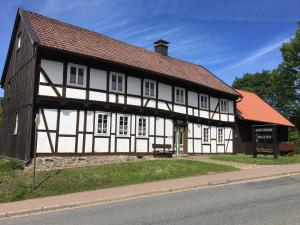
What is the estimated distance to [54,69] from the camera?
1931 centimetres

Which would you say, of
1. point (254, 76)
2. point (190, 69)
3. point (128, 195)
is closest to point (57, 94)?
point (128, 195)

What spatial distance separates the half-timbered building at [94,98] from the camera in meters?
19.0

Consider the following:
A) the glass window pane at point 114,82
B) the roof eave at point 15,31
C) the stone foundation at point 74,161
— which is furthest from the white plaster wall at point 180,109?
the roof eave at point 15,31

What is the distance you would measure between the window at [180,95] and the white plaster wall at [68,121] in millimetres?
8694

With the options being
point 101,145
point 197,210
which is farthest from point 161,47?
point 197,210

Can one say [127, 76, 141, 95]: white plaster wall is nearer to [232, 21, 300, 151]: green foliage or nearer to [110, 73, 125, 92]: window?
[110, 73, 125, 92]: window

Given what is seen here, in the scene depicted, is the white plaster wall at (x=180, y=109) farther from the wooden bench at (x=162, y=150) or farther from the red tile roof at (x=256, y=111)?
the red tile roof at (x=256, y=111)

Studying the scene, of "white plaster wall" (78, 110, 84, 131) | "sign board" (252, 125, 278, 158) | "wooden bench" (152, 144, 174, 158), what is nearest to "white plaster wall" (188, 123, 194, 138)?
"wooden bench" (152, 144, 174, 158)

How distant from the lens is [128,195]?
498 inches

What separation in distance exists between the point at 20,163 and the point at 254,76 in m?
52.5

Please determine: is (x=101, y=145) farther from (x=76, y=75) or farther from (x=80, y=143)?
(x=76, y=75)

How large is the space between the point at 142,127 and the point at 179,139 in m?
3.99

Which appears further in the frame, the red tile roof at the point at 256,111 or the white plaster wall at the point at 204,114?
the red tile roof at the point at 256,111

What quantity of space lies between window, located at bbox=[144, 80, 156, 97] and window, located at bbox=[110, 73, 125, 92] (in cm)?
200
